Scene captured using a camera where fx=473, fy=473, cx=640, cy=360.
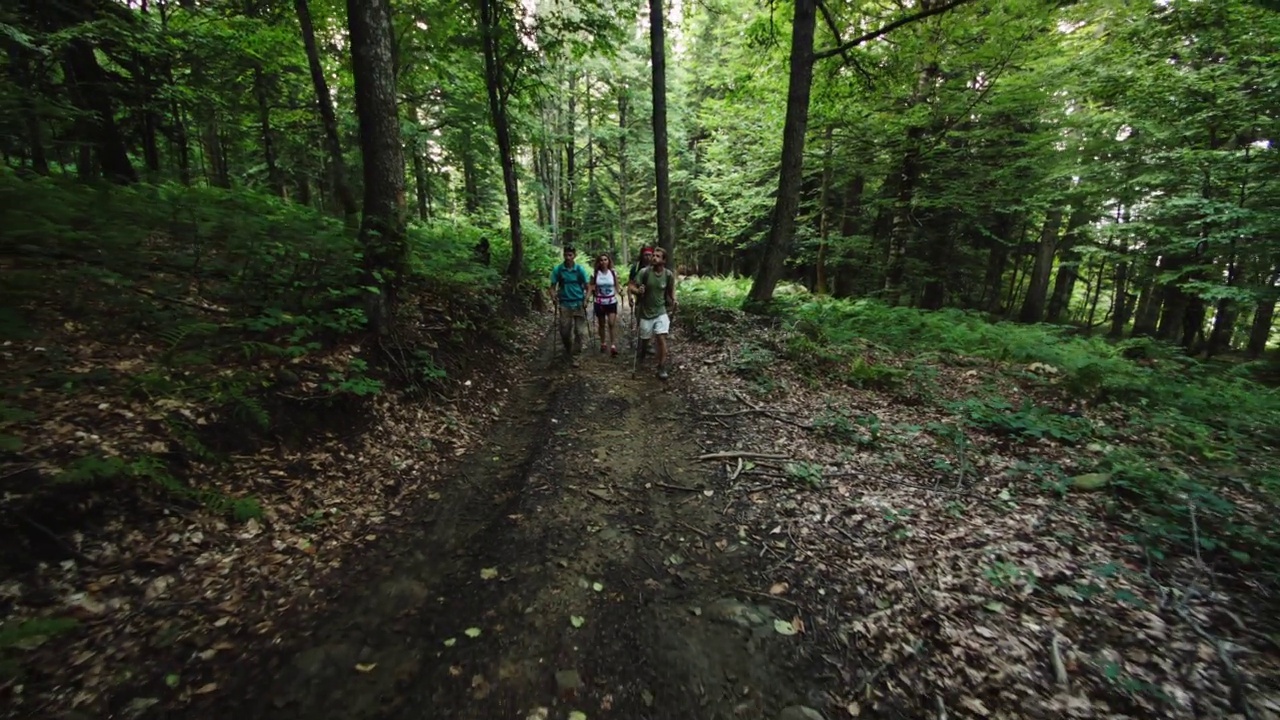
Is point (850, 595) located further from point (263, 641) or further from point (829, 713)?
point (263, 641)

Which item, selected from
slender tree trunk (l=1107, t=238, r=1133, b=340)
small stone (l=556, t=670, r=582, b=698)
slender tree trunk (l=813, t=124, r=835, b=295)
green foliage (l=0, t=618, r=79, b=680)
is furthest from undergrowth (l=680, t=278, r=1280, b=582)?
slender tree trunk (l=1107, t=238, r=1133, b=340)

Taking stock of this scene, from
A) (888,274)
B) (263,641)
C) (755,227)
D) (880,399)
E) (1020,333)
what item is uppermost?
(755,227)

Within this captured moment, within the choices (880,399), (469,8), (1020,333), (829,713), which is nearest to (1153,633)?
(829,713)

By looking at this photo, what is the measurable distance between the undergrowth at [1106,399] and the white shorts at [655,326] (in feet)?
4.90

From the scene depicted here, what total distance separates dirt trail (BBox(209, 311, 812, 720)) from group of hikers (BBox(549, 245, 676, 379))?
12.6 feet

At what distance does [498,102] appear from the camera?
40.1 ft

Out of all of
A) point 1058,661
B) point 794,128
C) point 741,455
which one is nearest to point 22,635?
point 741,455

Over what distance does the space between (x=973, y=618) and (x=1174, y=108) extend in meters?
12.5

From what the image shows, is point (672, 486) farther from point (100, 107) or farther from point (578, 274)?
point (100, 107)

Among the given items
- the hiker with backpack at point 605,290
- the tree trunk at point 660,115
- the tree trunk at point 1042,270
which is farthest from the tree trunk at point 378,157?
the tree trunk at point 1042,270

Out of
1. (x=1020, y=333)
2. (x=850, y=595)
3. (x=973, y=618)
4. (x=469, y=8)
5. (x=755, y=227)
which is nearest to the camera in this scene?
(x=973, y=618)

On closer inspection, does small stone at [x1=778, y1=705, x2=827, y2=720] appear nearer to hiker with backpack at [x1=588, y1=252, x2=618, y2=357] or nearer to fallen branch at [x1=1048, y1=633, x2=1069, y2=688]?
fallen branch at [x1=1048, y1=633, x2=1069, y2=688]

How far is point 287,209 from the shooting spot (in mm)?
7055

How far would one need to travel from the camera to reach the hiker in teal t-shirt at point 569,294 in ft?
31.8
